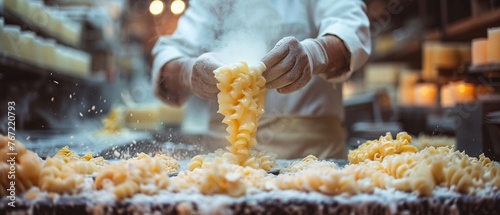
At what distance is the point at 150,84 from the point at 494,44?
8.43 ft

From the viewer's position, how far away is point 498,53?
1985 millimetres

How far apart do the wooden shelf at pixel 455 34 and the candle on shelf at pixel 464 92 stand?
0.34 m

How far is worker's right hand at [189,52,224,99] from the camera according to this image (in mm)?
1460

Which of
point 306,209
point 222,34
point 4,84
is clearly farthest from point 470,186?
point 4,84

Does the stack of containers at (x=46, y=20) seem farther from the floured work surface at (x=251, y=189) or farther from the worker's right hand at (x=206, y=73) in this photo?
the floured work surface at (x=251, y=189)

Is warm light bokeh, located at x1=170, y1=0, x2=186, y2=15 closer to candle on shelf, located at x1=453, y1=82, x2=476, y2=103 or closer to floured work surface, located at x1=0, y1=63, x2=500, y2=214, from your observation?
floured work surface, located at x1=0, y1=63, x2=500, y2=214

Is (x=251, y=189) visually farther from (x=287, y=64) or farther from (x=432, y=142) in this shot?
(x=432, y=142)

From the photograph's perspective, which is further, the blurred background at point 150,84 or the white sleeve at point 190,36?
the blurred background at point 150,84

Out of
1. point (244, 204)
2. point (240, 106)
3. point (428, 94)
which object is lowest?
point (244, 204)

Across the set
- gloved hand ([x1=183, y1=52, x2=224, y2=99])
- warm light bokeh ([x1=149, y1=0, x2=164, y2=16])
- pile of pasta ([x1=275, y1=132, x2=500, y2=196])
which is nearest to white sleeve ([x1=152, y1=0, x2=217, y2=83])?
gloved hand ([x1=183, y1=52, x2=224, y2=99])

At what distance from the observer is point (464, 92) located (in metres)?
3.26

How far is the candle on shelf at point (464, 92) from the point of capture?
3172 millimetres

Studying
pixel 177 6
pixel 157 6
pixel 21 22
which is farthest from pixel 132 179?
pixel 21 22

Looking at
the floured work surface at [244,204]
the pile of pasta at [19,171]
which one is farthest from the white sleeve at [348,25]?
the pile of pasta at [19,171]
